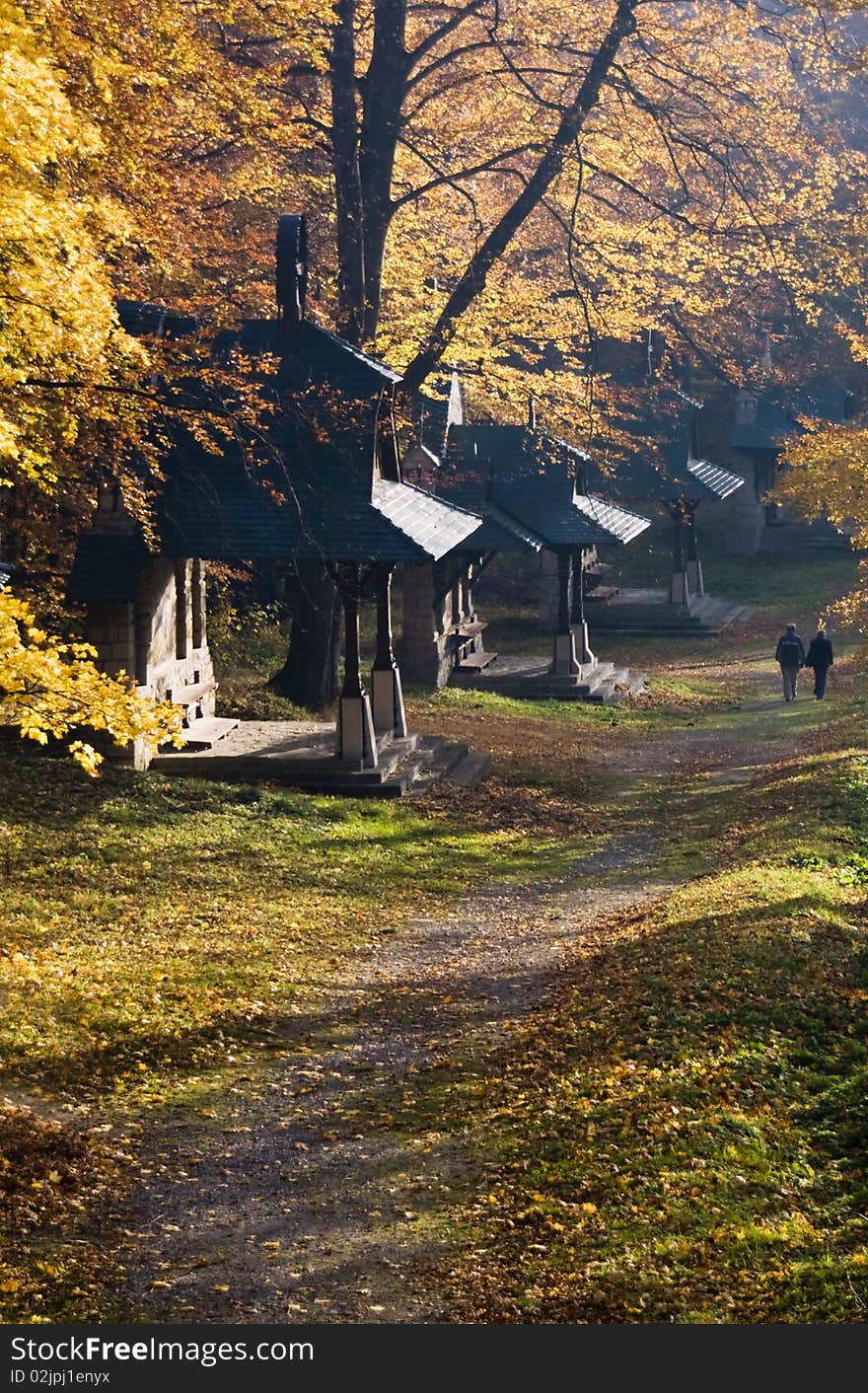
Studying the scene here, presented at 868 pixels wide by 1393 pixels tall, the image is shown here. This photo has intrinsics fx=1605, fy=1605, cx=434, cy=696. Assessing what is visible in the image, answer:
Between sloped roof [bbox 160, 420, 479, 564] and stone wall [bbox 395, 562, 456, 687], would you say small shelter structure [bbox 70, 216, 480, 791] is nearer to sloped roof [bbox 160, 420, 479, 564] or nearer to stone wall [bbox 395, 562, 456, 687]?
sloped roof [bbox 160, 420, 479, 564]

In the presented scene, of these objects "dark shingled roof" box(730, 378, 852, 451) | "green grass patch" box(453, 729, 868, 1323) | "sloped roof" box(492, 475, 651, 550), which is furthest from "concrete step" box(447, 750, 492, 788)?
"dark shingled roof" box(730, 378, 852, 451)

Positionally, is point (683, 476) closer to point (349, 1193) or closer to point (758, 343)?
point (758, 343)

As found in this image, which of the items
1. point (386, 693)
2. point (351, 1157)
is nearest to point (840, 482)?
point (386, 693)

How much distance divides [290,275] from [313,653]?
6.75 metres

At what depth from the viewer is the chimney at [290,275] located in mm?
23609

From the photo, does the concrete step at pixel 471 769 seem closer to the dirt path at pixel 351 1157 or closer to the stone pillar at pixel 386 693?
the stone pillar at pixel 386 693

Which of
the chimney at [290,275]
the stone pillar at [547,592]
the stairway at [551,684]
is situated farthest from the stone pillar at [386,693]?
the stone pillar at [547,592]

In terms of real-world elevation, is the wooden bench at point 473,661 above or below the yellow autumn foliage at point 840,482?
below

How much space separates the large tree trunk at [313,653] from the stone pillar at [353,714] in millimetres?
4547

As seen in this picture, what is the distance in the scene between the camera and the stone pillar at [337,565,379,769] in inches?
888

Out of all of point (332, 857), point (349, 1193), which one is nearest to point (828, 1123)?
point (349, 1193)

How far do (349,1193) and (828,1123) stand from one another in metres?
3.07

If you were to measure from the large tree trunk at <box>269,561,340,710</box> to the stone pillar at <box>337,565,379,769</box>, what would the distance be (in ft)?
14.9

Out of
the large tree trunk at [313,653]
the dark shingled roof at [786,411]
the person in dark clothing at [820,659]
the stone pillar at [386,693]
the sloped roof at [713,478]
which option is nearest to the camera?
the stone pillar at [386,693]
